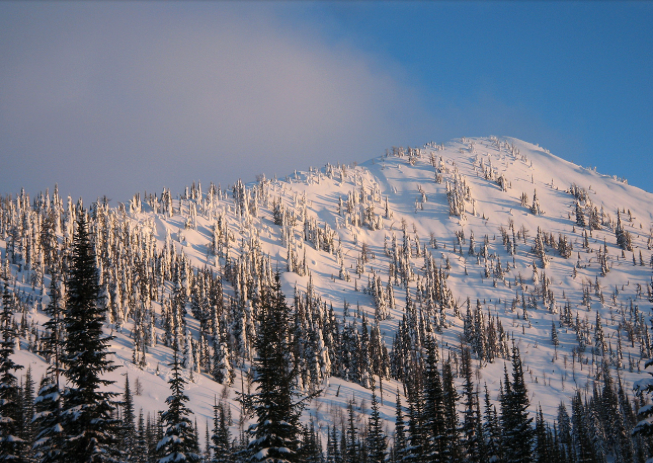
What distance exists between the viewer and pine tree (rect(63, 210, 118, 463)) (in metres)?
27.0

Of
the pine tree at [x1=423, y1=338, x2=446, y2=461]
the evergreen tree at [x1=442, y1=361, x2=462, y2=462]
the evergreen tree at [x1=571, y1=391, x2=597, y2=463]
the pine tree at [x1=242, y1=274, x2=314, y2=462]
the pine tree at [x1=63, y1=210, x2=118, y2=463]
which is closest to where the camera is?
the pine tree at [x1=63, y1=210, x2=118, y2=463]

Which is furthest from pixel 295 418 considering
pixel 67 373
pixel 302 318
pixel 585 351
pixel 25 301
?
pixel 585 351

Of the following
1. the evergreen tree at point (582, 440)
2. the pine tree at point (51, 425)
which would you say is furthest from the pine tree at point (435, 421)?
the evergreen tree at point (582, 440)

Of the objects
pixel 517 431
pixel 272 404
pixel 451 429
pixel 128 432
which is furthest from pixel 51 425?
pixel 128 432

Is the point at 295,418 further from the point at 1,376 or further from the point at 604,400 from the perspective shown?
the point at 604,400

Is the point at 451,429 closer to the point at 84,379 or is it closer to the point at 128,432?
the point at 84,379

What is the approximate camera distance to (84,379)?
91.9ft

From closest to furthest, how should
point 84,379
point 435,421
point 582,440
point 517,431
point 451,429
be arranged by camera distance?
point 84,379 < point 435,421 < point 451,429 < point 517,431 < point 582,440

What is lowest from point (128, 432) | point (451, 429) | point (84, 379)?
point (451, 429)

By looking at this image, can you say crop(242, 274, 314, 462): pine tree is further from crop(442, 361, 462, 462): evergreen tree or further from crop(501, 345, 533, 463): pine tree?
crop(501, 345, 533, 463): pine tree

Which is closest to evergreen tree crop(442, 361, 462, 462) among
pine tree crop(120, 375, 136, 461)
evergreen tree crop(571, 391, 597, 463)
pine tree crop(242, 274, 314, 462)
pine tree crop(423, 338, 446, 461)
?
pine tree crop(423, 338, 446, 461)

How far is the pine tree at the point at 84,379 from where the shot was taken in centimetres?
2697

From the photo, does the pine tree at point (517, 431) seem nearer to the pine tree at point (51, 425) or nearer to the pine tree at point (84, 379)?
the pine tree at point (84, 379)

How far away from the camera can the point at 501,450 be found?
51344mm
